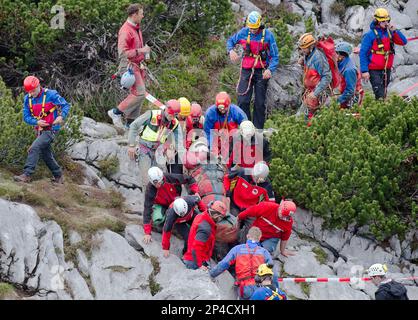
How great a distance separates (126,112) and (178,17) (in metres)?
6.18

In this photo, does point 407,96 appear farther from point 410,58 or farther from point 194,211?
point 194,211

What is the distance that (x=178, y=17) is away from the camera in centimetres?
2289

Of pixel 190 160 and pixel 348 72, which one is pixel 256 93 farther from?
pixel 190 160

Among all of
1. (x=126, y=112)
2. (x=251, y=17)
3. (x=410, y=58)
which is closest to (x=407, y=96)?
(x=410, y=58)

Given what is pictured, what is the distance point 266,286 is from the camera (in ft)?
42.0

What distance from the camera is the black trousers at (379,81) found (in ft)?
59.7

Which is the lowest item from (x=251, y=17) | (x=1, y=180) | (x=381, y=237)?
(x=381, y=237)

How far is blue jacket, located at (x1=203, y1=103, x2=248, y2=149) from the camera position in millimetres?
15727

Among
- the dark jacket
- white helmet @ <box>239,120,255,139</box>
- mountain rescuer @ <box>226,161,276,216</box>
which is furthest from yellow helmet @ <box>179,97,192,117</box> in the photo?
the dark jacket

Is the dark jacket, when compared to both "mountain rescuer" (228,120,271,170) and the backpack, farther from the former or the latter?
the backpack

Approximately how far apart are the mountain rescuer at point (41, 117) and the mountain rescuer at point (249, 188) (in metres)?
3.21

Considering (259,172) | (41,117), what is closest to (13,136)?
(41,117)

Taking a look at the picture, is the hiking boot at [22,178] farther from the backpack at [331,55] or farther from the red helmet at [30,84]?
the backpack at [331,55]
